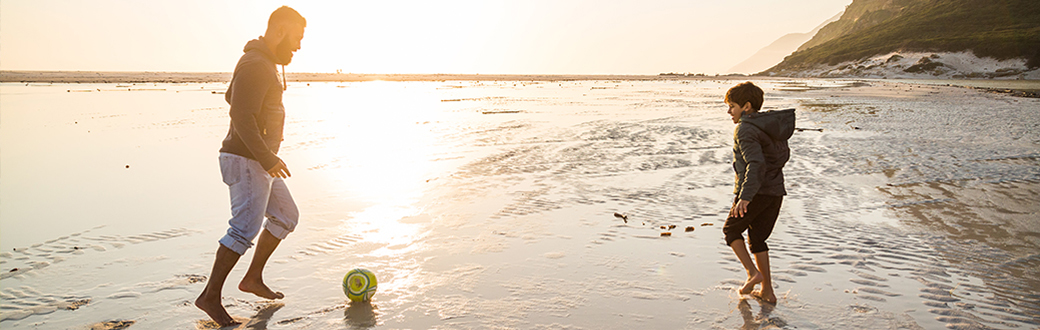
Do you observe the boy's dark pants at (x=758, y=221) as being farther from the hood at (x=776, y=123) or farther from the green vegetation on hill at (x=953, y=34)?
the green vegetation on hill at (x=953, y=34)

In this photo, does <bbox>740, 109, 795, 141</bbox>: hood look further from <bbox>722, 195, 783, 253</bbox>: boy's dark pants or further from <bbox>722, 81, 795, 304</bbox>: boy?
<bbox>722, 195, 783, 253</bbox>: boy's dark pants

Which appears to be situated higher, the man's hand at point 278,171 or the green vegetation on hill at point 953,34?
the green vegetation on hill at point 953,34

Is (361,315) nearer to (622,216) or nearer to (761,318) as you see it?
(761,318)

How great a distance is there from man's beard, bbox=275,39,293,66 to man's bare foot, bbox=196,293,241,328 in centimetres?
174

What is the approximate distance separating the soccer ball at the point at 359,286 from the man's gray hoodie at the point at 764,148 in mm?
2940

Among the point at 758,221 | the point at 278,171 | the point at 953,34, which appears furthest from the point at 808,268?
the point at 953,34

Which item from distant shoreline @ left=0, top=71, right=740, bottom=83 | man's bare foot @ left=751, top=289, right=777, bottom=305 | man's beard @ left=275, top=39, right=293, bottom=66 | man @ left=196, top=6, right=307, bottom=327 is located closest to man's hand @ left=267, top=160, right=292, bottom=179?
man @ left=196, top=6, right=307, bottom=327

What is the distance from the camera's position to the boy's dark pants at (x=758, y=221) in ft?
13.2

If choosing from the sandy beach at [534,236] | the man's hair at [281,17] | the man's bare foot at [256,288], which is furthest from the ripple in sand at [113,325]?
the man's hair at [281,17]

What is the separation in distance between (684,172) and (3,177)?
11405 mm

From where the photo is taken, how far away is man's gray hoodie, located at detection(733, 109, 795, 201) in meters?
3.85

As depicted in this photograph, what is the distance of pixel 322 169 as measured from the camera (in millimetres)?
9516

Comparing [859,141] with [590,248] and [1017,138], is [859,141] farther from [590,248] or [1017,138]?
[590,248]

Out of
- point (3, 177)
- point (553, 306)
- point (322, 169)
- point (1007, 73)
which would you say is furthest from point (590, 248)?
point (1007, 73)
